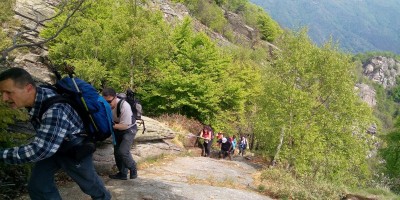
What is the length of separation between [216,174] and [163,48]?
1696cm

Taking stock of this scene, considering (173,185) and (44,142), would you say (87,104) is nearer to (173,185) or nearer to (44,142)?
(44,142)

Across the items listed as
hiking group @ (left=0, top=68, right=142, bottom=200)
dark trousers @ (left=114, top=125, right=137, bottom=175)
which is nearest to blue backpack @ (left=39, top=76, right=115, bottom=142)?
hiking group @ (left=0, top=68, right=142, bottom=200)

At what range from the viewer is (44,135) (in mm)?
3406

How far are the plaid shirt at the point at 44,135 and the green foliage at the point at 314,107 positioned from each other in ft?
65.2

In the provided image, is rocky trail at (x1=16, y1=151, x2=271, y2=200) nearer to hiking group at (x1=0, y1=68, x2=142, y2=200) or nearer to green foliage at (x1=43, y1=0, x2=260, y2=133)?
hiking group at (x1=0, y1=68, x2=142, y2=200)

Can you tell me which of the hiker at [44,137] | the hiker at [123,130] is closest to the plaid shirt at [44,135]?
the hiker at [44,137]

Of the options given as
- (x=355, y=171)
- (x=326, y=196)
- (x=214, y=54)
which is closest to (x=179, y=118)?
(x=214, y=54)

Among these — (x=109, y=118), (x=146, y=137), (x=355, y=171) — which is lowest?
(x=355, y=171)

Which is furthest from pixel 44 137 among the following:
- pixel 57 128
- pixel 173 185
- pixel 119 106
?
pixel 173 185

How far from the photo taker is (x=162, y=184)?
25.5 feet

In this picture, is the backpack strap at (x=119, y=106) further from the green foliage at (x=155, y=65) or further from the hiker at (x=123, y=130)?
the green foliage at (x=155, y=65)

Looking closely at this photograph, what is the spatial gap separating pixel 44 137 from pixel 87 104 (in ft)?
1.94

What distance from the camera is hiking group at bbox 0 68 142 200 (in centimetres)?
338

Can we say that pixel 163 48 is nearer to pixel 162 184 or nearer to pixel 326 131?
pixel 326 131
